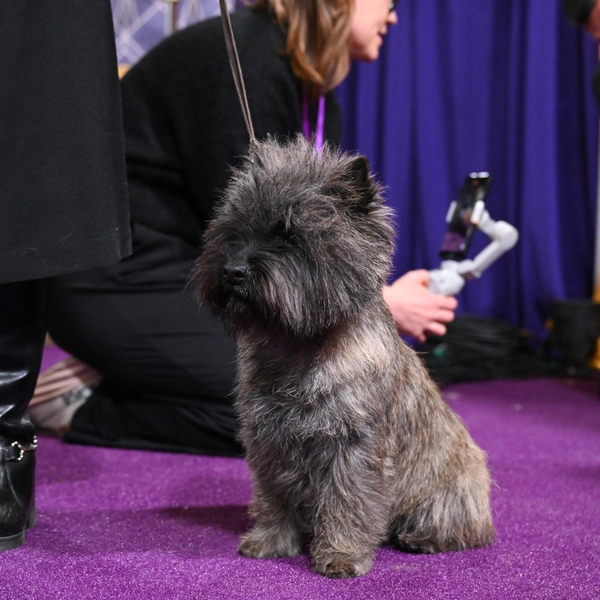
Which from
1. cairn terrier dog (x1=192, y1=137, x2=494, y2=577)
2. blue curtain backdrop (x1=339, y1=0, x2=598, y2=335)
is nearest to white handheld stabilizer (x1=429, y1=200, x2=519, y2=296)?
cairn terrier dog (x1=192, y1=137, x2=494, y2=577)

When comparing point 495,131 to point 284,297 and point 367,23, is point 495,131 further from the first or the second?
point 284,297

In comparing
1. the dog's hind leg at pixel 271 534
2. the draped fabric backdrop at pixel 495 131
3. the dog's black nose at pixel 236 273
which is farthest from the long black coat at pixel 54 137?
the draped fabric backdrop at pixel 495 131

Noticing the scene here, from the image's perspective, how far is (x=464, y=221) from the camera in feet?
7.55

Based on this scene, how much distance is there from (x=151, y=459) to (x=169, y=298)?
1.48 ft

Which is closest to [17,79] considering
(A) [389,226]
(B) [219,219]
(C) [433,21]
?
(B) [219,219]

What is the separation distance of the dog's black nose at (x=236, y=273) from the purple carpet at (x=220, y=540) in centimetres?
49

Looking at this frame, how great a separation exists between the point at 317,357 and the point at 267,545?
14.7 inches

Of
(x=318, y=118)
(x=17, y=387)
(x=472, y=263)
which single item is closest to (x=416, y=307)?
(x=472, y=263)

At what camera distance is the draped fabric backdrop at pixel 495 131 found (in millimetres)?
3775

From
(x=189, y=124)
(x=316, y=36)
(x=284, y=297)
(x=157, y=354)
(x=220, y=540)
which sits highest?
(x=316, y=36)

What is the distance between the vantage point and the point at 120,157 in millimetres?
1421

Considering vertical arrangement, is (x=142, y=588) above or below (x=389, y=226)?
below

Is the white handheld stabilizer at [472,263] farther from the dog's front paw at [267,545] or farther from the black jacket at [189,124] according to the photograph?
the dog's front paw at [267,545]

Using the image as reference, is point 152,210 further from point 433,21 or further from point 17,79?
point 433,21
